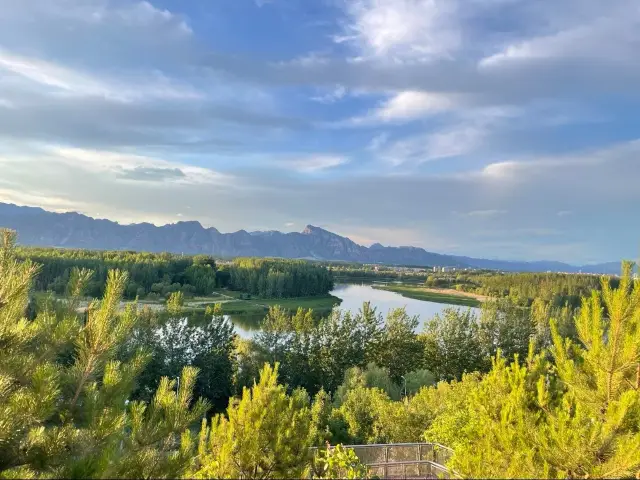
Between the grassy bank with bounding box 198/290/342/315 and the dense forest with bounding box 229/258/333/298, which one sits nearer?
the grassy bank with bounding box 198/290/342/315

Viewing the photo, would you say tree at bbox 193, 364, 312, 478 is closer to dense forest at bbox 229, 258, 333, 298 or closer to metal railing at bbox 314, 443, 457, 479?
metal railing at bbox 314, 443, 457, 479

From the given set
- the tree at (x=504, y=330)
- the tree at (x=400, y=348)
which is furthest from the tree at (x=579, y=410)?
the tree at (x=504, y=330)

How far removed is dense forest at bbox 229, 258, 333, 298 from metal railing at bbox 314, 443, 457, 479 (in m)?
83.0

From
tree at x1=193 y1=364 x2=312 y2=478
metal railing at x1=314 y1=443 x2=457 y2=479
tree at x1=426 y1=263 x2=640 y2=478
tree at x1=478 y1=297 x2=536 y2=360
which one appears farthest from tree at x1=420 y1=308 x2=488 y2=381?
tree at x1=193 y1=364 x2=312 y2=478

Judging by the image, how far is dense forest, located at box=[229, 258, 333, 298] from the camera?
96.1 metres

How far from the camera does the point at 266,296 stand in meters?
95.0

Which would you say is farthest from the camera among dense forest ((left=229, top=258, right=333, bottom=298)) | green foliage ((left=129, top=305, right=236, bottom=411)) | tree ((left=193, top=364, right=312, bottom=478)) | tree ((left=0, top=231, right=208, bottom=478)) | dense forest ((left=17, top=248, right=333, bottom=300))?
dense forest ((left=229, top=258, right=333, bottom=298))

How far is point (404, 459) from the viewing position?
12.7m

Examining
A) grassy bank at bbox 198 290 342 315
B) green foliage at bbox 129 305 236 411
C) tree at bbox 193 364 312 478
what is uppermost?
tree at bbox 193 364 312 478

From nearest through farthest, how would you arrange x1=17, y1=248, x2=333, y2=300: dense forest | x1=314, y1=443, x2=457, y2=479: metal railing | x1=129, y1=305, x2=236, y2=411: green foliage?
x1=314, y1=443, x2=457, y2=479: metal railing
x1=129, y1=305, x2=236, y2=411: green foliage
x1=17, y1=248, x2=333, y2=300: dense forest

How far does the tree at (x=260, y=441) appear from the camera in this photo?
6293mm

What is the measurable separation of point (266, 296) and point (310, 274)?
14750 millimetres

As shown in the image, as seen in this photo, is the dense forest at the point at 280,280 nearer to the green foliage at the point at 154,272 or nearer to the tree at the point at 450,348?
the green foliage at the point at 154,272

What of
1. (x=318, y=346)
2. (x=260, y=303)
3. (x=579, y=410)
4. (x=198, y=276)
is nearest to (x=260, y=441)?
(x=579, y=410)
